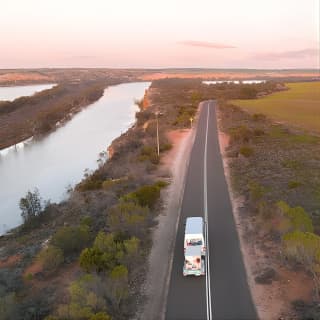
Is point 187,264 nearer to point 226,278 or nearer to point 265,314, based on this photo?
point 226,278

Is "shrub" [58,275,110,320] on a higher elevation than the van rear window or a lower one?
lower

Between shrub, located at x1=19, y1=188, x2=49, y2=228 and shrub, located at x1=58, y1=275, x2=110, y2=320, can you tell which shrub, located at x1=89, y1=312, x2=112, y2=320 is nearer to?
shrub, located at x1=58, y1=275, x2=110, y2=320

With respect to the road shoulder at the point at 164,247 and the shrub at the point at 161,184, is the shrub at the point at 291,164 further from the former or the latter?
the shrub at the point at 161,184

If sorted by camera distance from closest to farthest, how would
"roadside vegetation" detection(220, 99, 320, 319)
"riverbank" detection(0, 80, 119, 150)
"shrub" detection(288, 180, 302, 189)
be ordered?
1. "roadside vegetation" detection(220, 99, 320, 319)
2. "shrub" detection(288, 180, 302, 189)
3. "riverbank" detection(0, 80, 119, 150)

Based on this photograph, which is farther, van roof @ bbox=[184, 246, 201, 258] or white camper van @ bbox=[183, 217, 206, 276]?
van roof @ bbox=[184, 246, 201, 258]

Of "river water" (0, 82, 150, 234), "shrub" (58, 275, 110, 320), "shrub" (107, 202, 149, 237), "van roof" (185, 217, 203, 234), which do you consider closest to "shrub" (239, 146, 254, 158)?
"river water" (0, 82, 150, 234)

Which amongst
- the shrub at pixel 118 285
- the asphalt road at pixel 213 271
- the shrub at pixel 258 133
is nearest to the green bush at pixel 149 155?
the asphalt road at pixel 213 271

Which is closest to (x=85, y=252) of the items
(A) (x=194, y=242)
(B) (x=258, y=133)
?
(A) (x=194, y=242)

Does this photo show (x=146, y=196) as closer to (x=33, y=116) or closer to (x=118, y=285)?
(x=118, y=285)
